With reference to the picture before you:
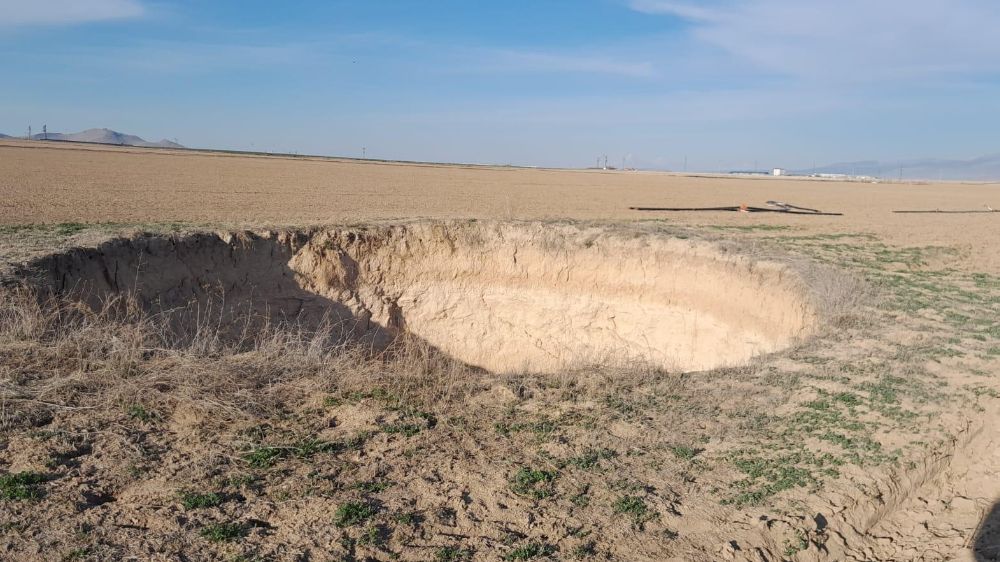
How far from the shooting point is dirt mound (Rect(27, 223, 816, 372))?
37.9 feet

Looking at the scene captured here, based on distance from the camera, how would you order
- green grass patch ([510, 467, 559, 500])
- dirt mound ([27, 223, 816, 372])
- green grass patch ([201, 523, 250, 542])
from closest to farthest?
1. green grass patch ([201, 523, 250, 542])
2. green grass patch ([510, 467, 559, 500])
3. dirt mound ([27, 223, 816, 372])

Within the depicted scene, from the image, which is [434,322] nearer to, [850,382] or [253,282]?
[253,282]

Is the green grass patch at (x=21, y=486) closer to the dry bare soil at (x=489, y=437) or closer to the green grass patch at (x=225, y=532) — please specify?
the dry bare soil at (x=489, y=437)

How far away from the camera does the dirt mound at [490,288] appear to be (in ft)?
37.9

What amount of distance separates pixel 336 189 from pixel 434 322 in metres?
24.6

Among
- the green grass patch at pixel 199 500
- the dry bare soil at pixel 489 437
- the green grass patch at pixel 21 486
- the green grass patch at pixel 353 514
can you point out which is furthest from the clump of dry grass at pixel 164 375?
the green grass patch at pixel 353 514

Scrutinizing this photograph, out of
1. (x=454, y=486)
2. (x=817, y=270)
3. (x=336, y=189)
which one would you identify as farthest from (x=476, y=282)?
(x=336, y=189)

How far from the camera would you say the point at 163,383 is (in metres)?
6.00

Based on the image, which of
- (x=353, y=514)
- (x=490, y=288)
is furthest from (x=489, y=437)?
(x=490, y=288)

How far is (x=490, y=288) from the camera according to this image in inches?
571

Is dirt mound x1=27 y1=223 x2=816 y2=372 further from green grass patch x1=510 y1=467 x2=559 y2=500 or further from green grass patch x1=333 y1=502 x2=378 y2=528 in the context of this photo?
green grass patch x1=333 y1=502 x2=378 y2=528

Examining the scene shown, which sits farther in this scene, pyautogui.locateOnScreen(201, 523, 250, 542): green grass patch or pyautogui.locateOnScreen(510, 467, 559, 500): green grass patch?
pyautogui.locateOnScreen(510, 467, 559, 500): green grass patch

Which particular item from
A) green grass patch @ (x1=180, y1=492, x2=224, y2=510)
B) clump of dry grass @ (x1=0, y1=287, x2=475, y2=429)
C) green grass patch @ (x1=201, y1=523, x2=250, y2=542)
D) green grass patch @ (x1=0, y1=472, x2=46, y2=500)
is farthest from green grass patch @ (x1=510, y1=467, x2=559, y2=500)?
green grass patch @ (x1=0, y1=472, x2=46, y2=500)

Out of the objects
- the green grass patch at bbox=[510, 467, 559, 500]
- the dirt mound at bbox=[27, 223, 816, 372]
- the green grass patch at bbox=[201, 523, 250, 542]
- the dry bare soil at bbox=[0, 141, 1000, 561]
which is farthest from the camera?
the dirt mound at bbox=[27, 223, 816, 372]
